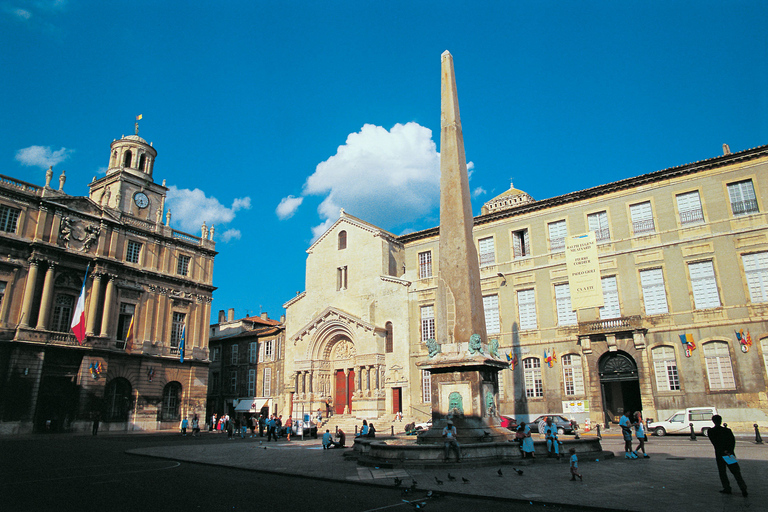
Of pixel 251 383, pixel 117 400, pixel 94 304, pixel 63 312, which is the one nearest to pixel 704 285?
pixel 251 383

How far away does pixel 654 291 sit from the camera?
24.6 meters

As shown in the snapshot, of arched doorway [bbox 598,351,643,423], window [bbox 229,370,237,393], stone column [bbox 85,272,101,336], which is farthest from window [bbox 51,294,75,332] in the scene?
arched doorway [bbox 598,351,643,423]

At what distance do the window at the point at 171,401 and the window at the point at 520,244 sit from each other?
2491cm

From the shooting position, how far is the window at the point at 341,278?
3575cm

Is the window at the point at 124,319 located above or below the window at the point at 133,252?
below

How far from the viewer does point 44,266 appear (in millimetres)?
29531

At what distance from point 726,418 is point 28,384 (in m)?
34.2

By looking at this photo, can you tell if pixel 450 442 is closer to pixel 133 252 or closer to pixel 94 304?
pixel 94 304

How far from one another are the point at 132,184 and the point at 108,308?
430 inches

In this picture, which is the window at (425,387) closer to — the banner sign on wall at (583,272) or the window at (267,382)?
the banner sign on wall at (583,272)

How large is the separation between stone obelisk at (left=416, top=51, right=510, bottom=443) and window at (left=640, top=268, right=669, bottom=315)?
14.5 metres

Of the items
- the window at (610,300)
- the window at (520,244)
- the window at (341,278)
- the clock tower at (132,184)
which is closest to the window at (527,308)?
the window at (520,244)

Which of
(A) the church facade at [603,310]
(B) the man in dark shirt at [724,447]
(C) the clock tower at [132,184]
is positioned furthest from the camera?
(C) the clock tower at [132,184]

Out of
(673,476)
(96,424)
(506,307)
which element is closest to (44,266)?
(96,424)
